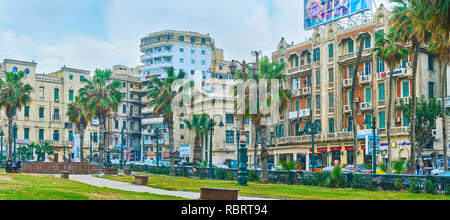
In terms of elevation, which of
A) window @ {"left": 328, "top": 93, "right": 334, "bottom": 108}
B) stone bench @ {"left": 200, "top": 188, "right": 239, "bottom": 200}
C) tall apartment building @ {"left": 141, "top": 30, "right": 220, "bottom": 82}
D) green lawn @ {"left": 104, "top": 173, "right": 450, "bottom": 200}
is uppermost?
tall apartment building @ {"left": 141, "top": 30, "right": 220, "bottom": 82}

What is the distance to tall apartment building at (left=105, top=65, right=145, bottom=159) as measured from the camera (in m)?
112

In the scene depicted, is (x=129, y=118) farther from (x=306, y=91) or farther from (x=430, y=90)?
(x=430, y=90)

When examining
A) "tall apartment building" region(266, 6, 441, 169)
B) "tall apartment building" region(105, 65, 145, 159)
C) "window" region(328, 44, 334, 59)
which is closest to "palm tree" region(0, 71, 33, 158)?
"tall apartment building" region(266, 6, 441, 169)

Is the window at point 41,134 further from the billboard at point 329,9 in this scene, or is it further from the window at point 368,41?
the window at point 368,41

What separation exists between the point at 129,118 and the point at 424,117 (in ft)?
227

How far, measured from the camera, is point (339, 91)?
6950 cm

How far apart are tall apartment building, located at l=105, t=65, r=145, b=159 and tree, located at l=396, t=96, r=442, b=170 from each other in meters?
64.2

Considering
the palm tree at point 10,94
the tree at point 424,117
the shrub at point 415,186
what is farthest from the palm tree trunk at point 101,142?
the shrub at point 415,186

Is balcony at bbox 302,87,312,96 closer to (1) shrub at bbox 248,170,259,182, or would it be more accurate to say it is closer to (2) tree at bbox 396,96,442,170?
(2) tree at bbox 396,96,442,170

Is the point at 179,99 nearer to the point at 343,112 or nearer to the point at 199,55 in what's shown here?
the point at 343,112

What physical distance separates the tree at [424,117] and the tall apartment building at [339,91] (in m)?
3.14

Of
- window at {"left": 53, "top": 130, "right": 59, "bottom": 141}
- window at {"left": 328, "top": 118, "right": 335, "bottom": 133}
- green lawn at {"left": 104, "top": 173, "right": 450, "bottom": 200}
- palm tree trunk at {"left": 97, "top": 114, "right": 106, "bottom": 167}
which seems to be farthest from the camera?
window at {"left": 53, "top": 130, "right": 59, "bottom": 141}

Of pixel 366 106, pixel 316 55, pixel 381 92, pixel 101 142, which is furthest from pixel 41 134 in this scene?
pixel 381 92

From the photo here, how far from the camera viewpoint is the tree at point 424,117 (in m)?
55.8
